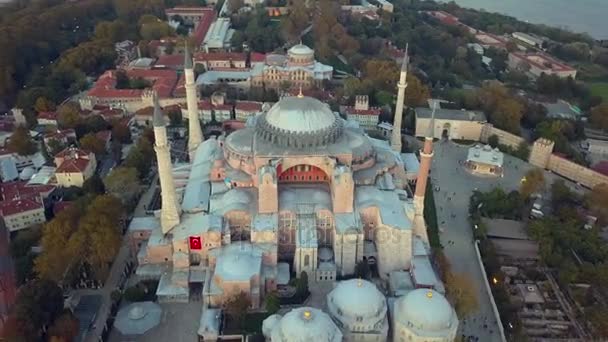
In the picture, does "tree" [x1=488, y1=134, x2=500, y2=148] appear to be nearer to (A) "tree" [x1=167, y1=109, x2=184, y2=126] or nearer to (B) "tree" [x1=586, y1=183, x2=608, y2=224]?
(B) "tree" [x1=586, y1=183, x2=608, y2=224]

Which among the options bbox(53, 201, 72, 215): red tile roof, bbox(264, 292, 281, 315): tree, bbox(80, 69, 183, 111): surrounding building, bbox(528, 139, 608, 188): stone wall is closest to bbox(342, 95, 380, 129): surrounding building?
bbox(528, 139, 608, 188): stone wall

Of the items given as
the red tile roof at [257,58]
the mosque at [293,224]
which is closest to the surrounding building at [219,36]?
the red tile roof at [257,58]

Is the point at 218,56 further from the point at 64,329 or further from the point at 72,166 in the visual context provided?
the point at 64,329

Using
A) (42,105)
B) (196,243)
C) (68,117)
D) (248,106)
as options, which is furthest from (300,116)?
(42,105)

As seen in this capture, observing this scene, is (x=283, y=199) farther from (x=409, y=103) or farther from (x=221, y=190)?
(x=409, y=103)

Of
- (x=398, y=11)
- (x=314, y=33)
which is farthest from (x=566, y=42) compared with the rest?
(x=314, y=33)

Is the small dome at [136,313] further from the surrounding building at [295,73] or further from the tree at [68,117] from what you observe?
the surrounding building at [295,73]

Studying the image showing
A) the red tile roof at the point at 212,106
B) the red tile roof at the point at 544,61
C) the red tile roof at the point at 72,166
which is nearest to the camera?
the red tile roof at the point at 72,166
